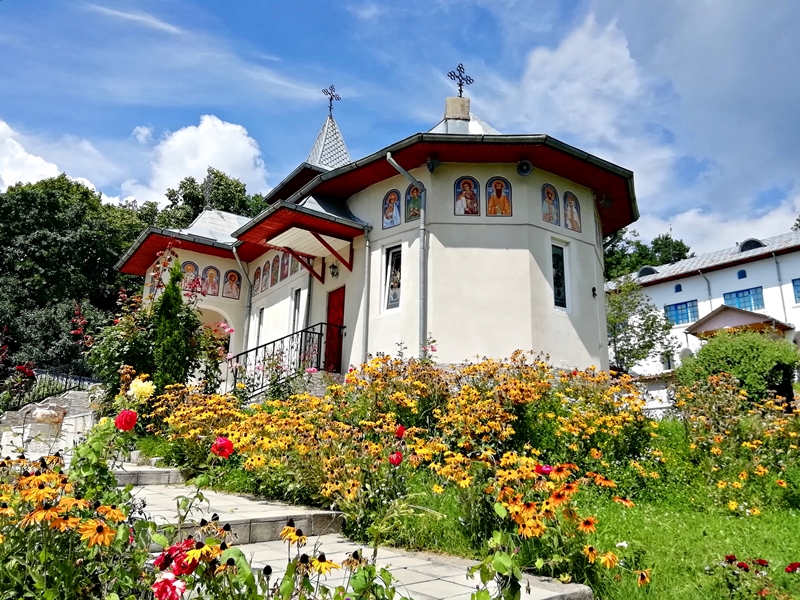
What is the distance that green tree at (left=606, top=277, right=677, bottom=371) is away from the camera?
23.2 m

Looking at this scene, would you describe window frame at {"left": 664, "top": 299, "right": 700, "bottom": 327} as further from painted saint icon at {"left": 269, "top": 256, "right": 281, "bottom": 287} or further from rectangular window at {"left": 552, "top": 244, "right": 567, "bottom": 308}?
painted saint icon at {"left": 269, "top": 256, "right": 281, "bottom": 287}

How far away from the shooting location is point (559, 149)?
34.4 feet

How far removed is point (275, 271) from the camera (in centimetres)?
1551

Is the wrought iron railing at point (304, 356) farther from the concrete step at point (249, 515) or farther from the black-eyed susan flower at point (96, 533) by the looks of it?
Answer: the black-eyed susan flower at point (96, 533)

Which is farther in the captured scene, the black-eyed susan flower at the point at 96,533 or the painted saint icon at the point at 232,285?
the painted saint icon at the point at 232,285

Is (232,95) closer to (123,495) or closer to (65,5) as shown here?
(65,5)

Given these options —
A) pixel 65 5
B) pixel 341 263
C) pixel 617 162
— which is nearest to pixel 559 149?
pixel 617 162

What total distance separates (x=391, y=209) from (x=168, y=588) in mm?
10117

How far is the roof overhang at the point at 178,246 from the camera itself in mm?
15609

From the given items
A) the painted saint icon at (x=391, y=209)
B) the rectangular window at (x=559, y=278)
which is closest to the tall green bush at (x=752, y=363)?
the rectangular window at (x=559, y=278)

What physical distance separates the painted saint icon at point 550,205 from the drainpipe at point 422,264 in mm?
2285

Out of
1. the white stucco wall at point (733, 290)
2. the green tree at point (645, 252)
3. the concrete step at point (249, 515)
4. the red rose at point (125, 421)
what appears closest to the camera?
the red rose at point (125, 421)

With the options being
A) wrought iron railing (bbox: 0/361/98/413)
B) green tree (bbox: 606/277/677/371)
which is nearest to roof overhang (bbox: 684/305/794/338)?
green tree (bbox: 606/277/677/371)

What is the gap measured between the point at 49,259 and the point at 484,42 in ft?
82.0
